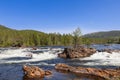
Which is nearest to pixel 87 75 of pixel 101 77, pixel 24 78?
pixel 101 77

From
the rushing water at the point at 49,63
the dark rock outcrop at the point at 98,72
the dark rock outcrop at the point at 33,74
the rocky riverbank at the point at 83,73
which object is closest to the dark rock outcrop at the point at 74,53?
the rushing water at the point at 49,63

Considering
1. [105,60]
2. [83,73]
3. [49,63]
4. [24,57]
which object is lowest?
[83,73]

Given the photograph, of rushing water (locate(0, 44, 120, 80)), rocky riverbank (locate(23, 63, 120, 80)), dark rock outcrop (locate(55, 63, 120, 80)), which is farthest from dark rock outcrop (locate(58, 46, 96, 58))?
rocky riverbank (locate(23, 63, 120, 80))

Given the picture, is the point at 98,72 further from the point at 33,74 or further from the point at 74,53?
the point at 74,53

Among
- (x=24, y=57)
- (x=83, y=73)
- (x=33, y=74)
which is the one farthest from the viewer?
(x=24, y=57)

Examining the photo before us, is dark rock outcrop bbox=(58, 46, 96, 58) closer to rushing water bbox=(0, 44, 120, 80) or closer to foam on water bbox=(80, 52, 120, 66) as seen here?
rushing water bbox=(0, 44, 120, 80)

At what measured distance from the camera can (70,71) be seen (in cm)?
3988

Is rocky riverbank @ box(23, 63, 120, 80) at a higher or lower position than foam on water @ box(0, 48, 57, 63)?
lower

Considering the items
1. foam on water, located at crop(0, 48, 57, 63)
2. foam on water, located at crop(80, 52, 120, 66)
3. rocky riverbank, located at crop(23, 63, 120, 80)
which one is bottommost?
rocky riverbank, located at crop(23, 63, 120, 80)

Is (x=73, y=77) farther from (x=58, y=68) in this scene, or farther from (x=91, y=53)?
(x=91, y=53)

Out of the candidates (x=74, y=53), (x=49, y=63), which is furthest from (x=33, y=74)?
(x=74, y=53)

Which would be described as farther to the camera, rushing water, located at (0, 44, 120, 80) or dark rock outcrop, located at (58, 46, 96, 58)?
dark rock outcrop, located at (58, 46, 96, 58)

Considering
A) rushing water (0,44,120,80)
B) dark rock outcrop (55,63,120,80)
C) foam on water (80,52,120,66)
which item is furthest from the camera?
foam on water (80,52,120,66)

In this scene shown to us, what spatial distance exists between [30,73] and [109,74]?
12636 millimetres
